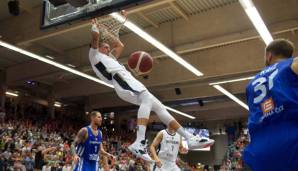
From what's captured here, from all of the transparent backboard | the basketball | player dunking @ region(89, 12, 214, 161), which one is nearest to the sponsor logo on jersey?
player dunking @ region(89, 12, 214, 161)

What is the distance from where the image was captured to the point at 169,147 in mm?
6879

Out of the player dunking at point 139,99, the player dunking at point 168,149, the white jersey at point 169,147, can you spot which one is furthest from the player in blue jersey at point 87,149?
the player dunking at point 139,99

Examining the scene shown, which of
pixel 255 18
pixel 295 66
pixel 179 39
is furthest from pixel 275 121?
pixel 179 39

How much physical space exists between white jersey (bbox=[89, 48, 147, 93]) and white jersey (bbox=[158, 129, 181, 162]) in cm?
198

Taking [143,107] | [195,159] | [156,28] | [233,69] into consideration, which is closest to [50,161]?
[156,28]

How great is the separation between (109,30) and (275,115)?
15.8 ft

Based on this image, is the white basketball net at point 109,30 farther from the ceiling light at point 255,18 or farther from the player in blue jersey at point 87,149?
the ceiling light at point 255,18

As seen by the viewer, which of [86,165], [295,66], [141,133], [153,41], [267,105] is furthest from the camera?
[153,41]

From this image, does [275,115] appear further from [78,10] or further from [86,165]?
[78,10]

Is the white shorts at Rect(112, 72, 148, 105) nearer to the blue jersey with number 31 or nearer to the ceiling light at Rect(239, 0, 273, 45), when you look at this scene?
the blue jersey with number 31

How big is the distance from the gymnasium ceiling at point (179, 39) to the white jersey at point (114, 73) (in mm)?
5172

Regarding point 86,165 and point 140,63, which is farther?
point 86,165

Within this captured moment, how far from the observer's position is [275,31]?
12523mm

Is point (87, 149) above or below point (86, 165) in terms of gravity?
above
